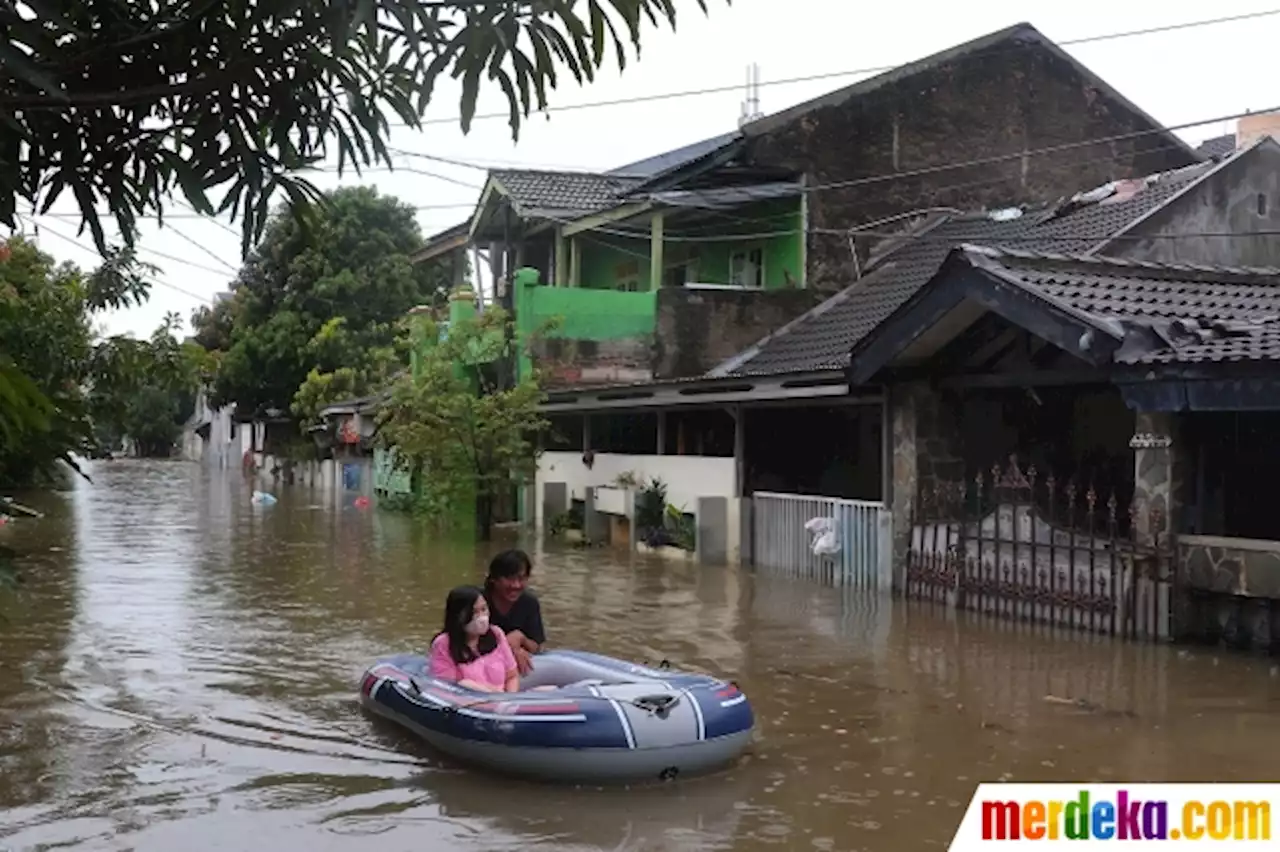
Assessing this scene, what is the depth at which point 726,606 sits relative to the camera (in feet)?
50.9

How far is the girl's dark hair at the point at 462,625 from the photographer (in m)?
8.55

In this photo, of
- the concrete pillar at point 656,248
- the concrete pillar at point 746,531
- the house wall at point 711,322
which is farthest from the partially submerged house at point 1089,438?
the concrete pillar at point 656,248

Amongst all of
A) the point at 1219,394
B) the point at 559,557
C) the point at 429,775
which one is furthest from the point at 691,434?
the point at 429,775

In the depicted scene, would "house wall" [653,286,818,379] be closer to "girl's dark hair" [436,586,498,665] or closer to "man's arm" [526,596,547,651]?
"man's arm" [526,596,547,651]

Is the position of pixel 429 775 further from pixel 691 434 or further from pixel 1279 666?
pixel 691 434

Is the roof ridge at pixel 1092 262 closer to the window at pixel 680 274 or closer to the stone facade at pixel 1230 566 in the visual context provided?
the stone facade at pixel 1230 566

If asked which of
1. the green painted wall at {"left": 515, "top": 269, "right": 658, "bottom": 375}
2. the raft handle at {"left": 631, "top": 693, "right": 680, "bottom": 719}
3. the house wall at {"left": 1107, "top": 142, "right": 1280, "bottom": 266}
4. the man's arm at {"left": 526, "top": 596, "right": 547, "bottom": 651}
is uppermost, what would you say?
the house wall at {"left": 1107, "top": 142, "right": 1280, "bottom": 266}

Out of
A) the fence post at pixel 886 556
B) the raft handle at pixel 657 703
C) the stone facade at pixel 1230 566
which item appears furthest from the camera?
the fence post at pixel 886 556

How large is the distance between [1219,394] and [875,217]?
523 inches

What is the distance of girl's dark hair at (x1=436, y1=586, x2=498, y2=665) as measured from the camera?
855 centimetres

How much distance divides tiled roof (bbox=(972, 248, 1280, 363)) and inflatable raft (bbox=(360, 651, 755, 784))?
5.71m

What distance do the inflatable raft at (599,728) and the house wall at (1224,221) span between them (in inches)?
470

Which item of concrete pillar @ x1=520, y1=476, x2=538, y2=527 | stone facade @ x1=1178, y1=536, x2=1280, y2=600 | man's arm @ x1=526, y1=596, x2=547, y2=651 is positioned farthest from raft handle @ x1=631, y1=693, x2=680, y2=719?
concrete pillar @ x1=520, y1=476, x2=538, y2=527

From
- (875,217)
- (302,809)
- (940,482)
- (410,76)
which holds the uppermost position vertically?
(875,217)
